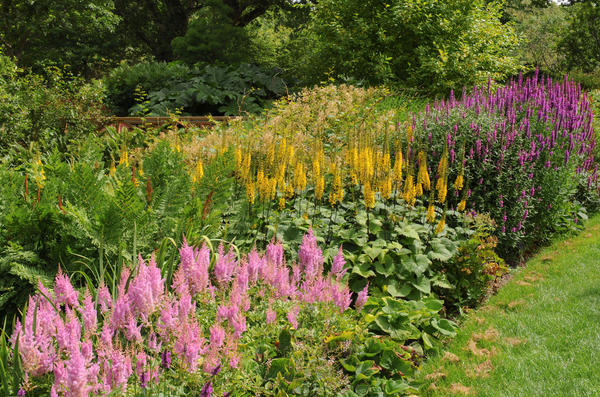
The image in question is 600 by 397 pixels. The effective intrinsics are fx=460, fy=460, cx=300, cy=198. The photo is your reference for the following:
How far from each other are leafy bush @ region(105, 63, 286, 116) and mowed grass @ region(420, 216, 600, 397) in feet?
30.5

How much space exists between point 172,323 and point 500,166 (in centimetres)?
445

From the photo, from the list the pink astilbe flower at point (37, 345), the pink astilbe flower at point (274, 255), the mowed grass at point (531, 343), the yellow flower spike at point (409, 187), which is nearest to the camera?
the pink astilbe flower at point (37, 345)

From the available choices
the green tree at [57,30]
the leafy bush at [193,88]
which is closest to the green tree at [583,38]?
the leafy bush at [193,88]

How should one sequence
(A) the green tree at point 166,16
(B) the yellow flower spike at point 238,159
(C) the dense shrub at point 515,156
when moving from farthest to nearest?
(A) the green tree at point 166,16, (C) the dense shrub at point 515,156, (B) the yellow flower spike at point 238,159

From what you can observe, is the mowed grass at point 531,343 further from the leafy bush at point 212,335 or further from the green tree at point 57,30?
the green tree at point 57,30

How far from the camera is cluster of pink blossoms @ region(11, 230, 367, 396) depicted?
5.50 feet

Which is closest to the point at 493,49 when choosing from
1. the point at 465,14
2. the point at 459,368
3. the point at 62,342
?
the point at 465,14

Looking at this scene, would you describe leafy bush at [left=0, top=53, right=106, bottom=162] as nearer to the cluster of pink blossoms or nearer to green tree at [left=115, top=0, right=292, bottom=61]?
the cluster of pink blossoms

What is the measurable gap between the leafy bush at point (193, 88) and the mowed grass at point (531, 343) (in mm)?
9299

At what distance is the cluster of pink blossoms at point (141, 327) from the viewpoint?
1678 millimetres

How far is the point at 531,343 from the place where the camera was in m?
3.60

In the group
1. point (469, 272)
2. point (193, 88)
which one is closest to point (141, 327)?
point (469, 272)

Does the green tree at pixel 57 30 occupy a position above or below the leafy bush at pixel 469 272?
above

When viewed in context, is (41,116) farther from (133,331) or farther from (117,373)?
(117,373)
